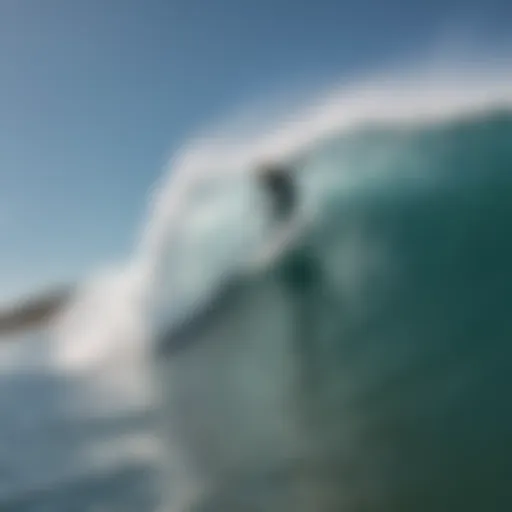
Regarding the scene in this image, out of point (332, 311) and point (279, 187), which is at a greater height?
point (279, 187)

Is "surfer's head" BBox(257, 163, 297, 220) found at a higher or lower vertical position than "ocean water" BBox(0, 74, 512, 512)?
higher

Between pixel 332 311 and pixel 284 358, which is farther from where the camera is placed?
pixel 332 311

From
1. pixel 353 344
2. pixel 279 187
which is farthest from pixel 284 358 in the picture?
pixel 279 187

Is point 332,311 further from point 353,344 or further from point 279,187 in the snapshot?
point 279,187

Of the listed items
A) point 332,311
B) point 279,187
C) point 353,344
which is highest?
point 279,187

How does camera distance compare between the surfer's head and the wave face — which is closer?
the wave face
